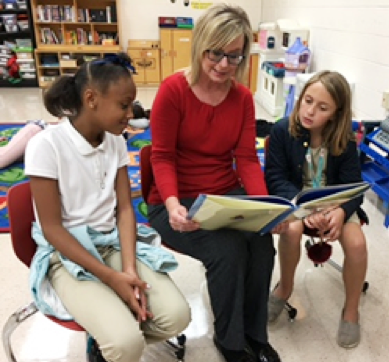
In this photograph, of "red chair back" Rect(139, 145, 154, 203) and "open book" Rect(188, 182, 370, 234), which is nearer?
"open book" Rect(188, 182, 370, 234)

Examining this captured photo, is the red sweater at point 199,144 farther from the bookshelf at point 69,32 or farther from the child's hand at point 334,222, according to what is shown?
the bookshelf at point 69,32

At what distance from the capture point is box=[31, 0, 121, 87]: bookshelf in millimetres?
5188

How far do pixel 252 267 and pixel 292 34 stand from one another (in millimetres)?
3163

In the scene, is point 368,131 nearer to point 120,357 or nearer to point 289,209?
point 289,209

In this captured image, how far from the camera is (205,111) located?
4.22 feet

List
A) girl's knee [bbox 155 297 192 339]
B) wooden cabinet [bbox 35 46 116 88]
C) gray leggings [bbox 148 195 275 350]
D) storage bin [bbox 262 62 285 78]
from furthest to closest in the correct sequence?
1. wooden cabinet [bbox 35 46 116 88]
2. storage bin [bbox 262 62 285 78]
3. gray leggings [bbox 148 195 275 350]
4. girl's knee [bbox 155 297 192 339]

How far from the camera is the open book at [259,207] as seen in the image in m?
0.95

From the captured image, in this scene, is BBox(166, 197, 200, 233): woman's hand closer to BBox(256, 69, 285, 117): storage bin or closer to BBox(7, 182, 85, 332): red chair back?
BBox(7, 182, 85, 332): red chair back

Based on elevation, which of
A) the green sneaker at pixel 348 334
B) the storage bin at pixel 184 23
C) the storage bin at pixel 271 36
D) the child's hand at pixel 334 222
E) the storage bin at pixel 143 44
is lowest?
the green sneaker at pixel 348 334

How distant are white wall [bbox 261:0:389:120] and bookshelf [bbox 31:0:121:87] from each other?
9.19 ft

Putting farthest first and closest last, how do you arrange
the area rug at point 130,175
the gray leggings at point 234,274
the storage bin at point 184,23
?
the storage bin at point 184,23
the area rug at point 130,175
the gray leggings at point 234,274

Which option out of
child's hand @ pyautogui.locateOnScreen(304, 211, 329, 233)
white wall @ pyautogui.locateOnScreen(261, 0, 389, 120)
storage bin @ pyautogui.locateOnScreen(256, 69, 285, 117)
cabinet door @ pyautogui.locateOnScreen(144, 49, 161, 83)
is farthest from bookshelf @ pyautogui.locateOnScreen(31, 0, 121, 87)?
child's hand @ pyautogui.locateOnScreen(304, 211, 329, 233)

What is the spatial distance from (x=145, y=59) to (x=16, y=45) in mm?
1713

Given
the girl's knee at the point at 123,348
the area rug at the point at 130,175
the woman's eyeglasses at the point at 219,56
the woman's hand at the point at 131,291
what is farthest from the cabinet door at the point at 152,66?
the girl's knee at the point at 123,348
